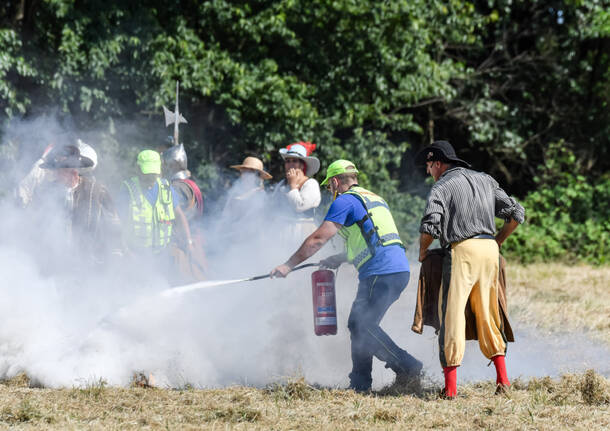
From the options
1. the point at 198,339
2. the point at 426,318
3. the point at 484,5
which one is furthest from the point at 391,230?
the point at 484,5

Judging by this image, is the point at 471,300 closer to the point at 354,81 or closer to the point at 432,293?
the point at 432,293

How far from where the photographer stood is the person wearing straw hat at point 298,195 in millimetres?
7457

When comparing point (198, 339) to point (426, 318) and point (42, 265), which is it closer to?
point (42, 265)

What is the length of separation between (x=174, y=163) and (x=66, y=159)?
1.97 meters

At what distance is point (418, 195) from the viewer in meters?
16.5

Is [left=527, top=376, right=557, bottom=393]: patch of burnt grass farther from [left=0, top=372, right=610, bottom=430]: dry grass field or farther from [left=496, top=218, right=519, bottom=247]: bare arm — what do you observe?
[left=496, top=218, right=519, bottom=247]: bare arm

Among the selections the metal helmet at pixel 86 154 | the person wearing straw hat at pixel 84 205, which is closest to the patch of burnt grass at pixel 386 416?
the person wearing straw hat at pixel 84 205

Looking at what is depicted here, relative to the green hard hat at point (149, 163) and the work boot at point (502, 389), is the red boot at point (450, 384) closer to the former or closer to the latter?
the work boot at point (502, 389)

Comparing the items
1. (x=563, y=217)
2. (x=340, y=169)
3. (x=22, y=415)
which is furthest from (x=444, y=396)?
(x=563, y=217)

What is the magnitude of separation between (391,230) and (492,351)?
1085 mm

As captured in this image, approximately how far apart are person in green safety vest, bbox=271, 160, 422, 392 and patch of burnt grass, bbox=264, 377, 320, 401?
39 centimetres

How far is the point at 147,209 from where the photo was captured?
266 inches

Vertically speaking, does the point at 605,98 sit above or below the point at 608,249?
above

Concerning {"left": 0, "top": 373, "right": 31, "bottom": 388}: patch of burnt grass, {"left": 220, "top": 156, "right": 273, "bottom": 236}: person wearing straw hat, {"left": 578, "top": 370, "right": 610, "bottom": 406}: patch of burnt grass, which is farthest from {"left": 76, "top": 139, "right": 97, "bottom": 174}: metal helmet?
{"left": 578, "top": 370, "right": 610, "bottom": 406}: patch of burnt grass
